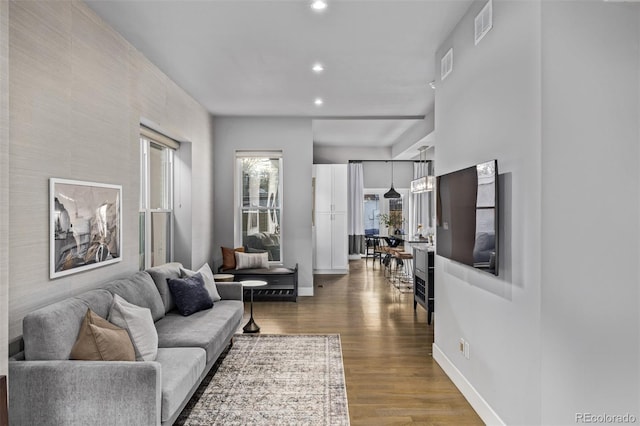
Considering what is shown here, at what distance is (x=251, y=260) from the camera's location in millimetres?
6512

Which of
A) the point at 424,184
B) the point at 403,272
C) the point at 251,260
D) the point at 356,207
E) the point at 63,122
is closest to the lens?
the point at 63,122

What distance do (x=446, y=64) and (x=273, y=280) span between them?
14.3 ft

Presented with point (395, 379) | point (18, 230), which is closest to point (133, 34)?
point (18, 230)

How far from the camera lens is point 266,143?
6.72m

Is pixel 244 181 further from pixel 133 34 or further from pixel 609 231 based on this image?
pixel 609 231

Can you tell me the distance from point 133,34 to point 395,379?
370 cm

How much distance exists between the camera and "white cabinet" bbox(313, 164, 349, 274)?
9.24m

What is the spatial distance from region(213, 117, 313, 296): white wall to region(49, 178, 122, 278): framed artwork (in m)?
3.23

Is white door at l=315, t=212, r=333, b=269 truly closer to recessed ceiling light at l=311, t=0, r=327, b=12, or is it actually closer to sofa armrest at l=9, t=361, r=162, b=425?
recessed ceiling light at l=311, t=0, r=327, b=12

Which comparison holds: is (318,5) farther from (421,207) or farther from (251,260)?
(421,207)

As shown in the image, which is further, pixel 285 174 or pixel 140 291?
pixel 285 174

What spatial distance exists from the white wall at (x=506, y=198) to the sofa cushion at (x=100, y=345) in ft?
7.28

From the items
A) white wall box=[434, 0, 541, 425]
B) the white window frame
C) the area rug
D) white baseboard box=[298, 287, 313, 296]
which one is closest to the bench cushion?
the white window frame

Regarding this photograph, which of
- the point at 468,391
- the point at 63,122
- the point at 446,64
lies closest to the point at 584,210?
the point at 468,391
